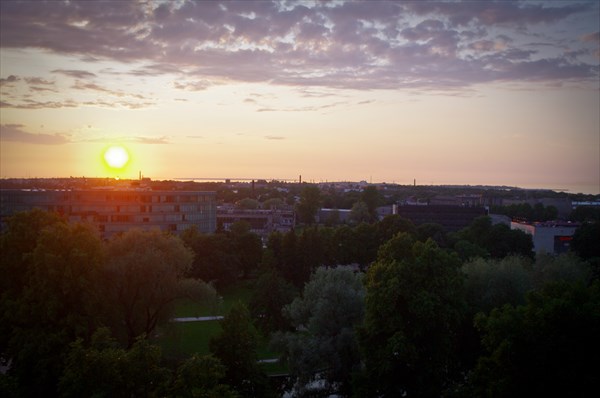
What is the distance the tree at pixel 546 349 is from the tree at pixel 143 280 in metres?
14.3

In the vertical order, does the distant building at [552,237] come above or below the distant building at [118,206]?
below

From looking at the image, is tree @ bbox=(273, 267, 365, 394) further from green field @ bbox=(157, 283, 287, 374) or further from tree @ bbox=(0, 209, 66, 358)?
tree @ bbox=(0, 209, 66, 358)

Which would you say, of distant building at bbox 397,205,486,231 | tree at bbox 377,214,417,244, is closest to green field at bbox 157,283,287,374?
tree at bbox 377,214,417,244

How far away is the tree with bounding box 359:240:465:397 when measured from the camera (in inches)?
784

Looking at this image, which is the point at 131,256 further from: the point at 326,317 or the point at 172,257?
the point at 326,317


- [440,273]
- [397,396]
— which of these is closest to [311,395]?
[397,396]

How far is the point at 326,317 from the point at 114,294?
9.85 metres

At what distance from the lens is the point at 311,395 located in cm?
2306

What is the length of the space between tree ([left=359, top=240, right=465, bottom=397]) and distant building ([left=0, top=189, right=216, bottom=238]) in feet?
129

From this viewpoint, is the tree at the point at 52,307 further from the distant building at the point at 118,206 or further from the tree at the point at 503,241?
the tree at the point at 503,241

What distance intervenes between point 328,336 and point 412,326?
4.96 metres

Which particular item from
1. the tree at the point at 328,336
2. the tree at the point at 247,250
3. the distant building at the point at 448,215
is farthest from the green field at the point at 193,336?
the distant building at the point at 448,215

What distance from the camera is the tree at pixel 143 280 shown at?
2455cm

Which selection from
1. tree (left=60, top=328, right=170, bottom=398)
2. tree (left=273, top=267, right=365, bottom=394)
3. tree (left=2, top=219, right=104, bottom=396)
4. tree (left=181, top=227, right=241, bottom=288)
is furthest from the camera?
tree (left=181, top=227, right=241, bottom=288)
